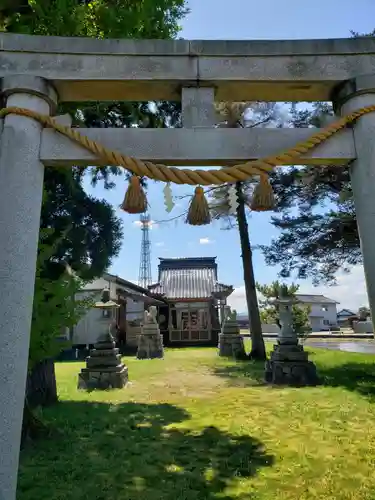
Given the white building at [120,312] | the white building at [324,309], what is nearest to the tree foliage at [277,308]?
the white building at [120,312]

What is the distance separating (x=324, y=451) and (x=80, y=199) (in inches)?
262

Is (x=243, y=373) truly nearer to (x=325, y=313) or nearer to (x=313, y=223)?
(x=313, y=223)

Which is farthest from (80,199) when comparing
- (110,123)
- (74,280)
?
(74,280)

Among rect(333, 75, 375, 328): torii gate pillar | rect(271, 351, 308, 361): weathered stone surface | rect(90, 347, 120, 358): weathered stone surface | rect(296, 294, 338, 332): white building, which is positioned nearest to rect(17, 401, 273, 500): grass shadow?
rect(333, 75, 375, 328): torii gate pillar

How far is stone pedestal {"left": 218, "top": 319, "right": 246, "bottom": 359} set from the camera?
54.0 ft

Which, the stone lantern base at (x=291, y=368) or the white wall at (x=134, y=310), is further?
the white wall at (x=134, y=310)

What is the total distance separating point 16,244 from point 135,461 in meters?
3.24

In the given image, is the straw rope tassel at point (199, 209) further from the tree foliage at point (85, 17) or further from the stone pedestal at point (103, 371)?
the stone pedestal at point (103, 371)

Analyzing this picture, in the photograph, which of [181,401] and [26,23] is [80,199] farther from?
[181,401]

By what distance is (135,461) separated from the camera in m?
4.46

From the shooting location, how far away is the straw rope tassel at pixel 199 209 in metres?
2.77

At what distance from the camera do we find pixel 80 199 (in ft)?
27.7

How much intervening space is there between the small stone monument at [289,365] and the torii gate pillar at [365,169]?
7271mm

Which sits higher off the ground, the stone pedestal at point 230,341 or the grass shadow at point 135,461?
the stone pedestal at point 230,341
